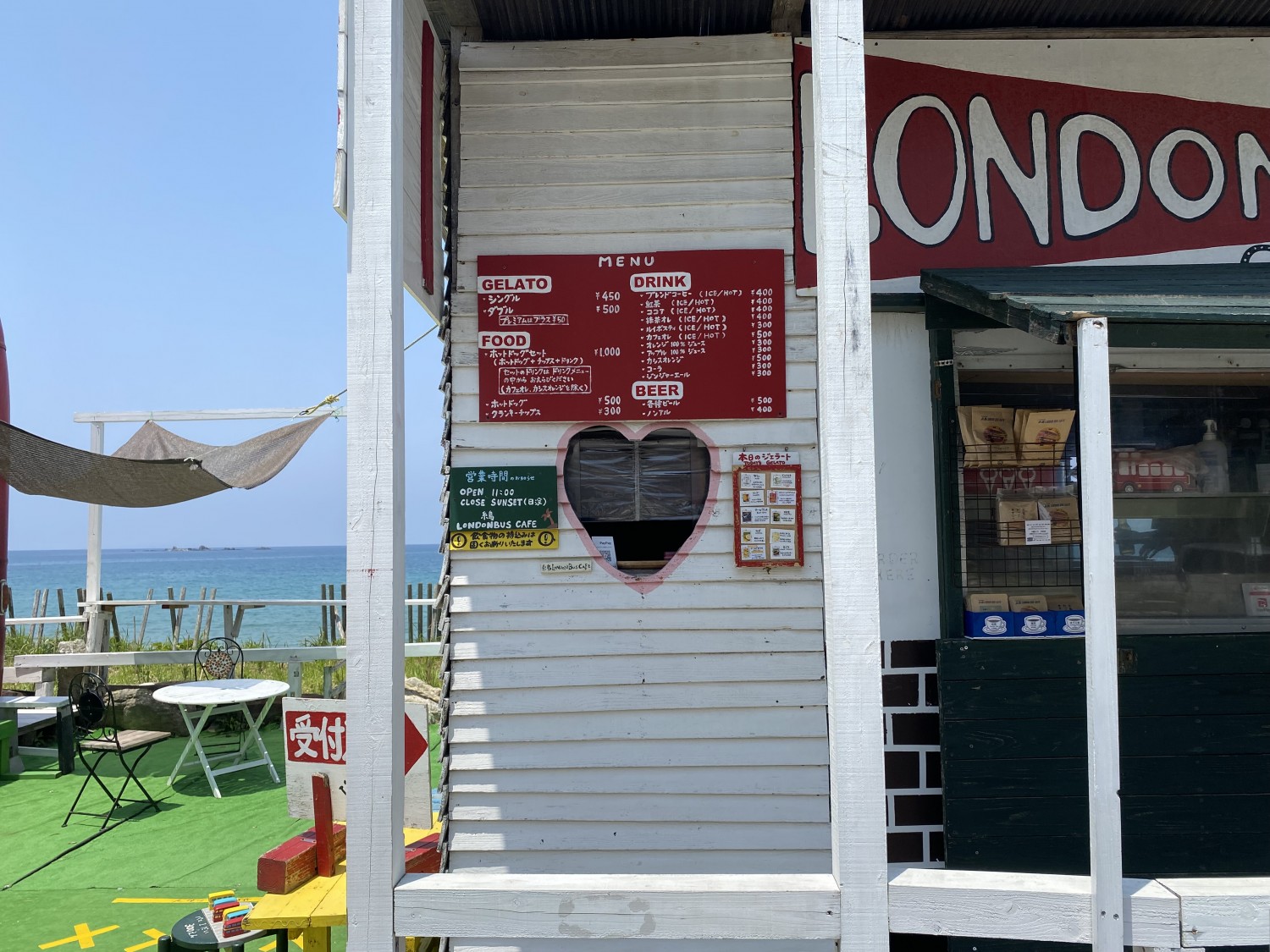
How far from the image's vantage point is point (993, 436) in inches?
157

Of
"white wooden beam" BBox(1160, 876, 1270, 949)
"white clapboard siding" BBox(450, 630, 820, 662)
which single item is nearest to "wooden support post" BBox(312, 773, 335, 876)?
"white clapboard siding" BBox(450, 630, 820, 662)

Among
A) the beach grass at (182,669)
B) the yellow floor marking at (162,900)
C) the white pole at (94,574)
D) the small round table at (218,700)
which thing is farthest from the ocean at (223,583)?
the yellow floor marking at (162,900)

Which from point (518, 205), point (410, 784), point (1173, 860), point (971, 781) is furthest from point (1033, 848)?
point (518, 205)

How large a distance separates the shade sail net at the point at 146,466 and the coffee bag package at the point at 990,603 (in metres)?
5.85

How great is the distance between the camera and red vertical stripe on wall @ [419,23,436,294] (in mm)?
3807

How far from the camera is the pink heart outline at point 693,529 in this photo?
4.11 metres

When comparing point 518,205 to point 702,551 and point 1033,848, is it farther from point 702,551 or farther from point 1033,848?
point 1033,848

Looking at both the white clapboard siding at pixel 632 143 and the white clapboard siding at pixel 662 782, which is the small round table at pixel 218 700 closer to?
the white clapboard siding at pixel 662 782

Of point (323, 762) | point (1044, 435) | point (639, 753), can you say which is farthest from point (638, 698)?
point (1044, 435)

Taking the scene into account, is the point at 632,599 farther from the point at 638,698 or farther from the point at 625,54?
the point at 625,54

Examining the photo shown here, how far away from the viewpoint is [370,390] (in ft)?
7.66

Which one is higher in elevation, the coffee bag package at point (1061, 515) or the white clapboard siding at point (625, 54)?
the white clapboard siding at point (625, 54)

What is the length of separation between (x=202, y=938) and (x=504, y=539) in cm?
187

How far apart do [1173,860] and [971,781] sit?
0.90 m
